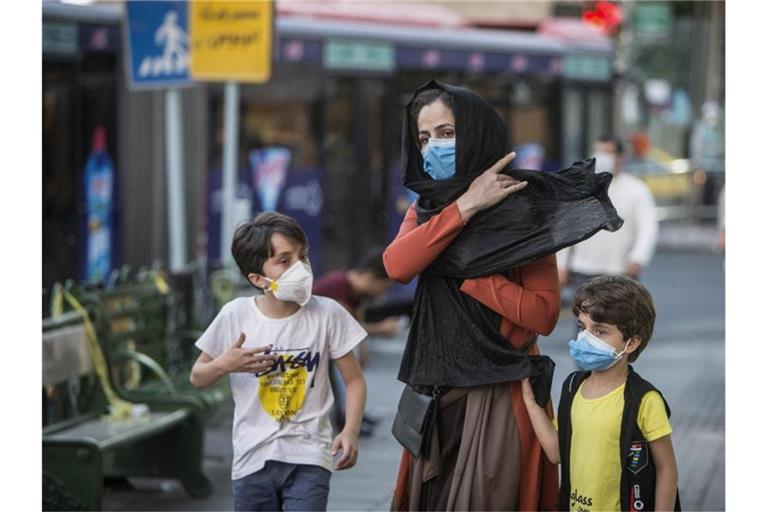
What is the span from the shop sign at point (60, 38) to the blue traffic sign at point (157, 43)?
196 centimetres

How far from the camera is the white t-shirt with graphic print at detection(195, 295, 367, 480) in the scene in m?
4.72

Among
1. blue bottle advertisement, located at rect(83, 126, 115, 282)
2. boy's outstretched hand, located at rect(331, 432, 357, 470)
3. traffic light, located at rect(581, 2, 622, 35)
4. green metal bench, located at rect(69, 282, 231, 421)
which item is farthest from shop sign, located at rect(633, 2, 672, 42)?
boy's outstretched hand, located at rect(331, 432, 357, 470)

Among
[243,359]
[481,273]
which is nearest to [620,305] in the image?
[481,273]

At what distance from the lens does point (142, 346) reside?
844 cm

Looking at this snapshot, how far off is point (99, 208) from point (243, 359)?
27.3ft

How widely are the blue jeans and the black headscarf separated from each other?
0.56 m

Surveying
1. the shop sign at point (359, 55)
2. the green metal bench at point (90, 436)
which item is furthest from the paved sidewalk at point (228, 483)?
the shop sign at point (359, 55)

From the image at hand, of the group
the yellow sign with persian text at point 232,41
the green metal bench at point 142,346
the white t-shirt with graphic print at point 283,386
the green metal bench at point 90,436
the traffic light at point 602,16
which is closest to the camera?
the white t-shirt with graphic print at point 283,386

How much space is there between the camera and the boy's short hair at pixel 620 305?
4.26 metres

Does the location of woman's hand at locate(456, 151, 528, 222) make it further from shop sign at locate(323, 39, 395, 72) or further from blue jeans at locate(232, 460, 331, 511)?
shop sign at locate(323, 39, 395, 72)

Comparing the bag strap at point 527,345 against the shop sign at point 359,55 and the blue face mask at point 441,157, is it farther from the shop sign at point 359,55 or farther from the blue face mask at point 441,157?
the shop sign at point 359,55

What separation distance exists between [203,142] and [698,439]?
5.00 meters

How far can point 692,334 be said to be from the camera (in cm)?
1448

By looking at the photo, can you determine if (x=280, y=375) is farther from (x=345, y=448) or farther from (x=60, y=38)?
(x=60, y=38)
